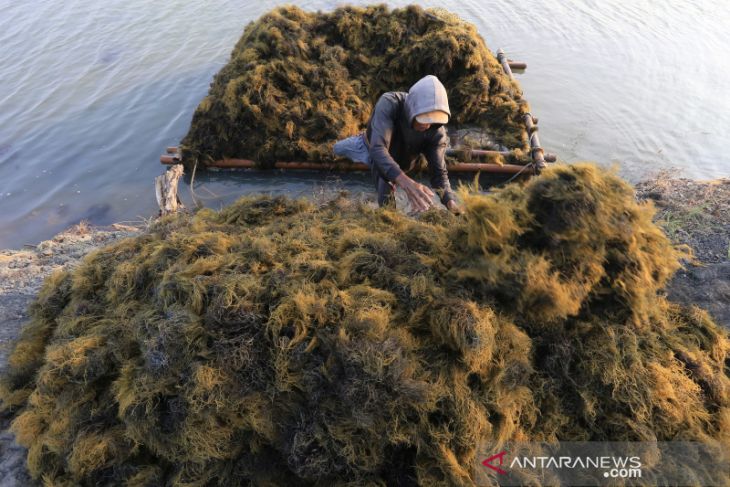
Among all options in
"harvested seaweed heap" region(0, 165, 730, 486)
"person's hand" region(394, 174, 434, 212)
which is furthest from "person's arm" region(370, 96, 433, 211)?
"harvested seaweed heap" region(0, 165, 730, 486)

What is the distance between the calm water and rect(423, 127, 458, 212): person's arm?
253 centimetres

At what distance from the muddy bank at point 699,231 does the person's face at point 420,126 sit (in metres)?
2.27

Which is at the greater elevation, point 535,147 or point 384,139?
point 384,139

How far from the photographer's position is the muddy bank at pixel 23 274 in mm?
3033

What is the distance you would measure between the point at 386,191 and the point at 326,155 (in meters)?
2.37

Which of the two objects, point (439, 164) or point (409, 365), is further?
point (439, 164)

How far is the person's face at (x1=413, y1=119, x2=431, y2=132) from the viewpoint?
4166 millimetres

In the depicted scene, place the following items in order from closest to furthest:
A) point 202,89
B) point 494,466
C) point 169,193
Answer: point 494,466, point 169,193, point 202,89

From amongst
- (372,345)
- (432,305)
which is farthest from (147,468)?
(432,305)

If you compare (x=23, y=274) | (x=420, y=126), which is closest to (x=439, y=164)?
(x=420, y=126)

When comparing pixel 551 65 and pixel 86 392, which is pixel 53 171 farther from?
pixel 551 65

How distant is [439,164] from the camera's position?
461 cm

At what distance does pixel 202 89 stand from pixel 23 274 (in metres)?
6.30

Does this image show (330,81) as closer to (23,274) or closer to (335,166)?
(335,166)
